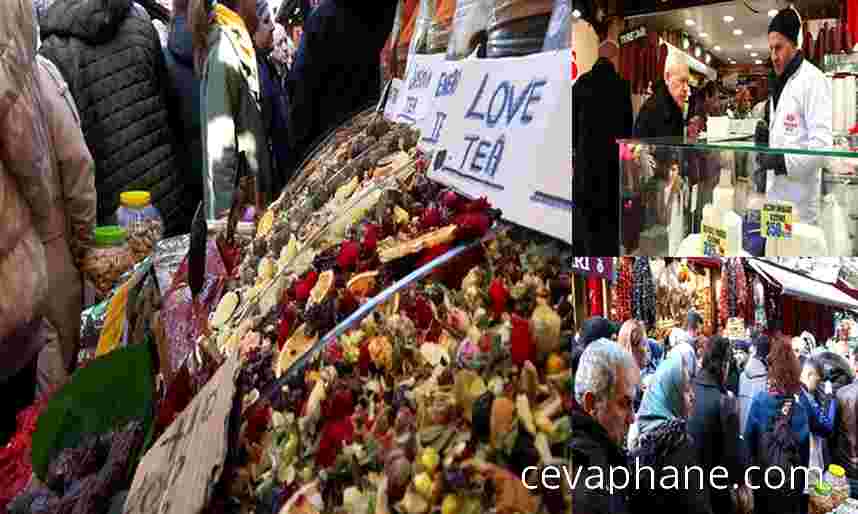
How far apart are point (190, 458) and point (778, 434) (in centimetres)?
72

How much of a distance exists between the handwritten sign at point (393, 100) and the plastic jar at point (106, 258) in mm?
1267

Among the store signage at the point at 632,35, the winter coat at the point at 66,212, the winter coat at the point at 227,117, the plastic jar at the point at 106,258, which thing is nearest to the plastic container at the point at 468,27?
the winter coat at the point at 227,117

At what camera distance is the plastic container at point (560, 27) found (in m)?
0.39

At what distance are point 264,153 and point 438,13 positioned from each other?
15.6 inches

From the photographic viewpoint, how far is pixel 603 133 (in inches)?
96.9

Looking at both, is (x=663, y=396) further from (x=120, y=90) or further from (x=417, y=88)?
(x=120, y=90)

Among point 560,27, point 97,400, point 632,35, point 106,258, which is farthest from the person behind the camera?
point 632,35

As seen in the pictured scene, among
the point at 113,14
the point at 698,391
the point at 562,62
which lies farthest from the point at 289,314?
the point at 113,14

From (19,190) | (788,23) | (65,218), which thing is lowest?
(65,218)

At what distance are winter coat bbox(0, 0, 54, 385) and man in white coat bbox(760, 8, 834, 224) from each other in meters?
1.33

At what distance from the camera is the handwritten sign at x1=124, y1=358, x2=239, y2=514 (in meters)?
0.49

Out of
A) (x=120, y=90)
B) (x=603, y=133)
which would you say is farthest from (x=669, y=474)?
(x=120, y=90)

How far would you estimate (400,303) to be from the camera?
0.46 metres

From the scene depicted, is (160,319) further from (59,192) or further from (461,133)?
(59,192)
